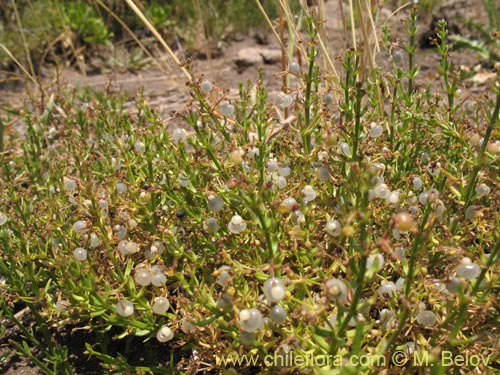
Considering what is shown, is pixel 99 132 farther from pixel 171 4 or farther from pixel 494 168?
pixel 171 4

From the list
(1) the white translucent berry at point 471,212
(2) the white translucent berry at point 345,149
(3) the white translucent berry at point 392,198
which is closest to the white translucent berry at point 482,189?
(1) the white translucent berry at point 471,212

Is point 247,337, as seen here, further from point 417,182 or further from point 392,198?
point 417,182

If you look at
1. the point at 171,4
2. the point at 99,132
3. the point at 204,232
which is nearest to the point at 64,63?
the point at 171,4

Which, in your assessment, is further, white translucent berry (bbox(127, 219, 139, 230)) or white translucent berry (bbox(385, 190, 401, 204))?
white translucent berry (bbox(127, 219, 139, 230))

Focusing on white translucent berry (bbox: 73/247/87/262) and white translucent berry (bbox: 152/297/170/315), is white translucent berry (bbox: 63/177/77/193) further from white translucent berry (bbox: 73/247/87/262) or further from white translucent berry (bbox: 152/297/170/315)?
white translucent berry (bbox: 152/297/170/315)

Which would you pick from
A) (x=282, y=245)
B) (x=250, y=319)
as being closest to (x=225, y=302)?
(x=250, y=319)

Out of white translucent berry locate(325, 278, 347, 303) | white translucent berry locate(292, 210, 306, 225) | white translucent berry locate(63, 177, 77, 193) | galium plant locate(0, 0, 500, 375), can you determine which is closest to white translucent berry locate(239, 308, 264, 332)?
galium plant locate(0, 0, 500, 375)

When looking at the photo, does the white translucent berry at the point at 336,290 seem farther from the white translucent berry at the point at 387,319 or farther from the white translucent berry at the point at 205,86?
the white translucent berry at the point at 205,86
